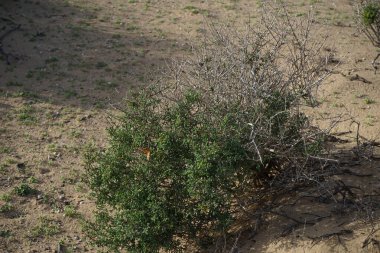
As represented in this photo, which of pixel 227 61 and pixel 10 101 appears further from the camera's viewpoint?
pixel 10 101

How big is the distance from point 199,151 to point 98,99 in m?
3.38

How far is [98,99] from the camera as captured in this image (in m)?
7.54

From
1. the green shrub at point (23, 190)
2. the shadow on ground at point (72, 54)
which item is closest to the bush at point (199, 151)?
the green shrub at point (23, 190)

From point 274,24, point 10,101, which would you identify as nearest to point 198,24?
point 10,101

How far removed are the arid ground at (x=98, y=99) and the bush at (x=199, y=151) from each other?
51cm

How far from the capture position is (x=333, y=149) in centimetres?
580

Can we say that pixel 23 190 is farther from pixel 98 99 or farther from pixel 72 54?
pixel 72 54

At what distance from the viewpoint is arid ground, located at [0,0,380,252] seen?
4.80 meters

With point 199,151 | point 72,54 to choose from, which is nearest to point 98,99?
point 72,54

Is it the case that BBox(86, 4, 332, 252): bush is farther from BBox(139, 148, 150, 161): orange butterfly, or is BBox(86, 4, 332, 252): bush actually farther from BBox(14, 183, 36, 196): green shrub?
BBox(14, 183, 36, 196): green shrub

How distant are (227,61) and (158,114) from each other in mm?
788

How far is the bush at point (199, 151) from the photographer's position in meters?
4.46

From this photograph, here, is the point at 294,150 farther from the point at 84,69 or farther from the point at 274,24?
the point at 84,69

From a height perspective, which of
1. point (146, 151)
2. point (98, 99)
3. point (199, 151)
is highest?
point (199, 151)
